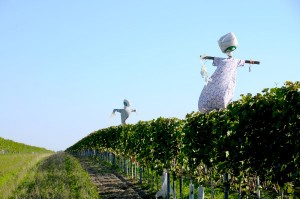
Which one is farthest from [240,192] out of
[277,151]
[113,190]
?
[113,190]

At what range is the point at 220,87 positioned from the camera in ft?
34.8

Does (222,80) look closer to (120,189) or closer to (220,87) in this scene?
(220,87)

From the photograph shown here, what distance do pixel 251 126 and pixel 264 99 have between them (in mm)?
577

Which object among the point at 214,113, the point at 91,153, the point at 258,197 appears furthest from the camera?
the point at 91,153

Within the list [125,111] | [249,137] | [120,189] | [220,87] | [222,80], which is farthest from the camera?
[125,111]

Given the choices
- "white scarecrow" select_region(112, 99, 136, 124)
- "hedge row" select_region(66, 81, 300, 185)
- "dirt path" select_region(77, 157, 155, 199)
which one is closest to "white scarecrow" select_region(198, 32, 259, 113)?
"hedge row" select_region(66, 81, 300, 185)

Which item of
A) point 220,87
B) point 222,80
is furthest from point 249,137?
point 222,80

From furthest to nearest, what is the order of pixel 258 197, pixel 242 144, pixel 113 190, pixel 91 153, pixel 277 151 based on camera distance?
pixel 91 153, pixel 113 190, pixel 258 197, pixel 242 144, pixel 277 151

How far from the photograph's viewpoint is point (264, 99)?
6598 mm

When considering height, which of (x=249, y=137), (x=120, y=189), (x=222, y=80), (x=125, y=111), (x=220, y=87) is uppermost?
(x=125, y=111)

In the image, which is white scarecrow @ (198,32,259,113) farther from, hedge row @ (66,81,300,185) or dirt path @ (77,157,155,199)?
dirt path @ (77,157,155,199)

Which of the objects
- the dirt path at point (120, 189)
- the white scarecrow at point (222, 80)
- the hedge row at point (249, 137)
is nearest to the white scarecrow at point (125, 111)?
the dirt path at point (120, 189)

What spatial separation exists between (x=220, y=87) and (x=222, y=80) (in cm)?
23

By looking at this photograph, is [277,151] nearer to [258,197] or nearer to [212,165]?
[258,197]
